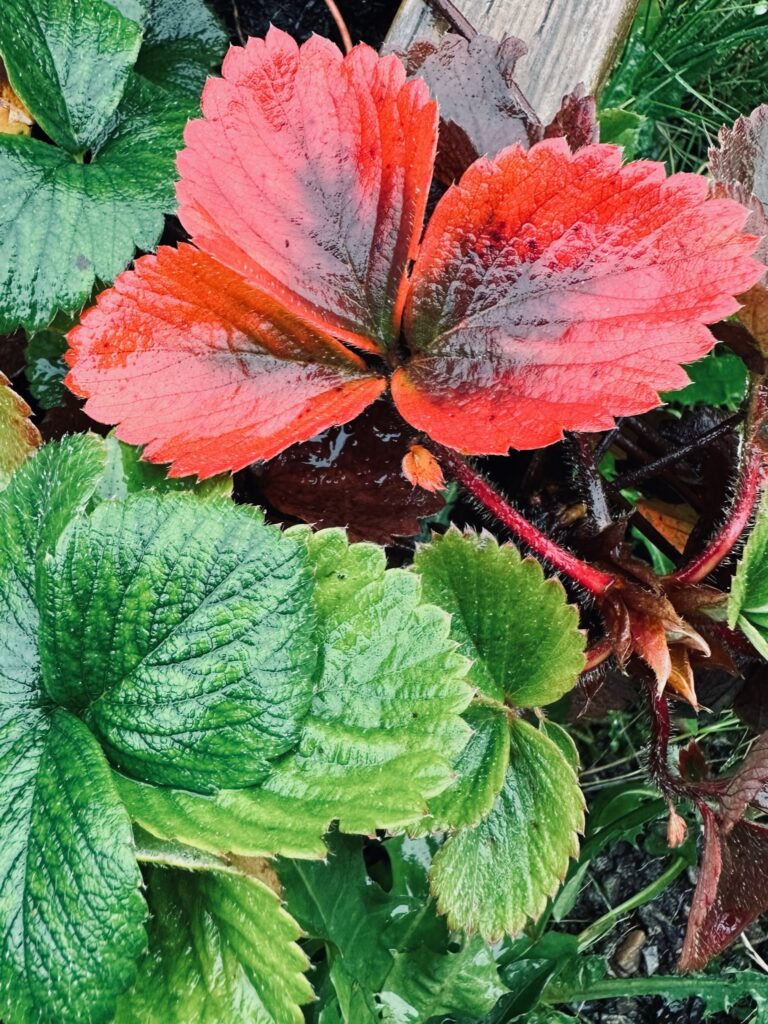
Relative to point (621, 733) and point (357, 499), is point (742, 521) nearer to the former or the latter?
point (357, 499)

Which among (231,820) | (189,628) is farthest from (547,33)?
(231,820)

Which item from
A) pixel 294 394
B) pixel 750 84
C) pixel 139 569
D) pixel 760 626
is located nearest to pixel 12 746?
pixel 139 569

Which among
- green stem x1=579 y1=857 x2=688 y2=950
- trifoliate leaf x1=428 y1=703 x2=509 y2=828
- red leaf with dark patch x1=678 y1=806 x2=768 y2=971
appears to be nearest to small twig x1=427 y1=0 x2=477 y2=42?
trifoliate leaf x1=428 y1=703 x2=509 y2=828

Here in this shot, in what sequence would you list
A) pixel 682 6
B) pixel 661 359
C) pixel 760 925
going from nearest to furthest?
pixel 661 359 → pixel 760 925 → pixel 682 6

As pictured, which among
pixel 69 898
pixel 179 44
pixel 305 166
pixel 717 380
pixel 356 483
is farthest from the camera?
pixel 717 380

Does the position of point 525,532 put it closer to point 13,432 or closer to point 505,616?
point 505,616

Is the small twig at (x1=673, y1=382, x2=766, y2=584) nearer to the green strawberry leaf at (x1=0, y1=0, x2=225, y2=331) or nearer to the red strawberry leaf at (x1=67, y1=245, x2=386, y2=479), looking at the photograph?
the red strawberry leaf at (x1=67, y1=245, x2=386, y2=479)
